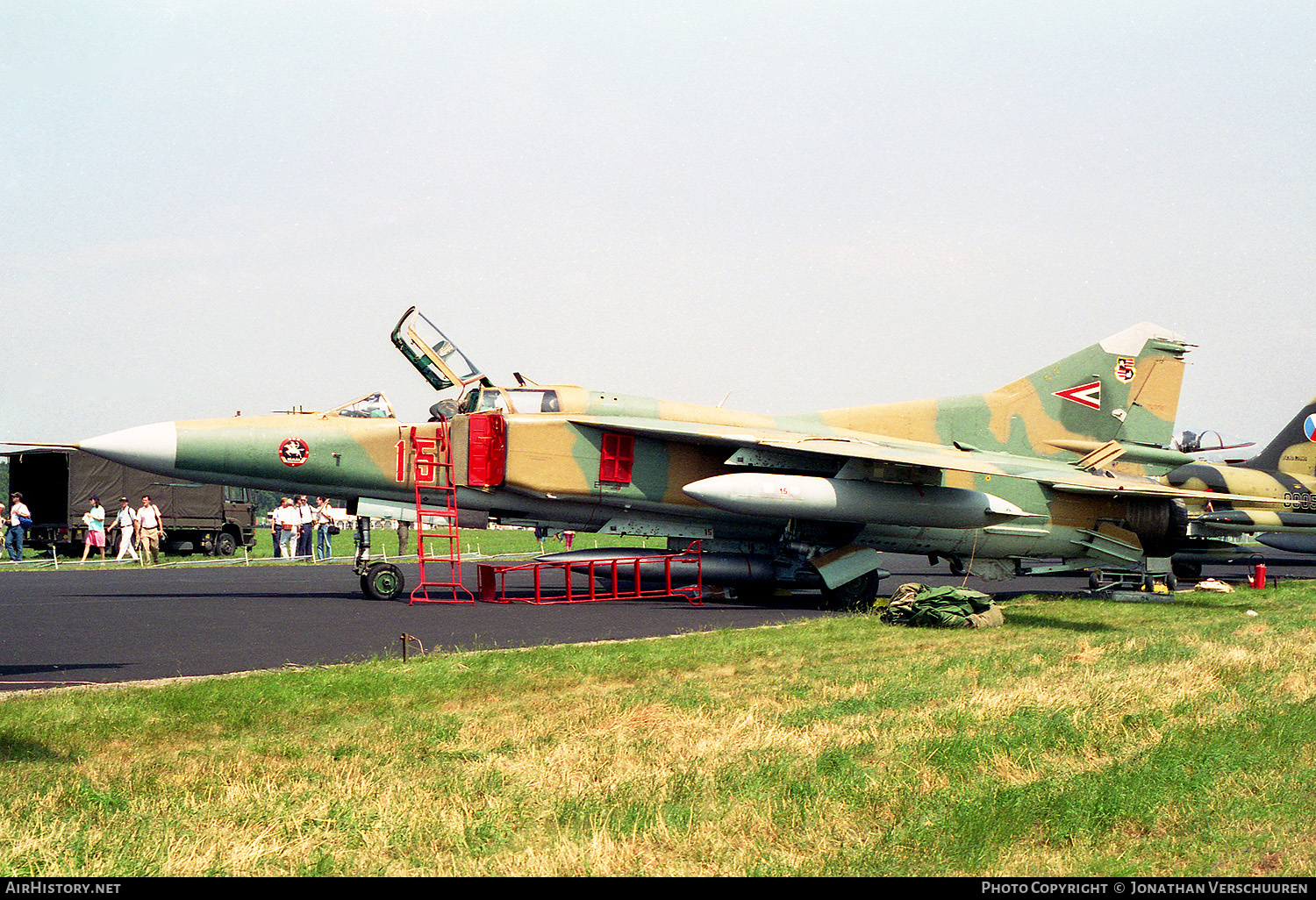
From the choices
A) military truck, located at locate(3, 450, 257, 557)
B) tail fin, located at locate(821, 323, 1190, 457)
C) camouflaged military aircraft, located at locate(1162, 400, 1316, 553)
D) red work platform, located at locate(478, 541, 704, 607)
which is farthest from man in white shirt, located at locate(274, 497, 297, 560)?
camouflaged military aircraft, located at locate(1162, 400, 1316, 553)

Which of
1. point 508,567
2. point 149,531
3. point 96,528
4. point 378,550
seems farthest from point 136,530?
point 508,567

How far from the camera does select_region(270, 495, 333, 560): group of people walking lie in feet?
90.9

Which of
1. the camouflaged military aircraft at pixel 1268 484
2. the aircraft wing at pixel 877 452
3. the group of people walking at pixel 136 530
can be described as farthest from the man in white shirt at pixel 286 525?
the camouflaged military aircraft at pixel 1268 484

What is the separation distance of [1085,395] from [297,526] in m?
20.3

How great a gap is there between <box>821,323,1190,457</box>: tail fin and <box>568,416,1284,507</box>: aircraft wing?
1.01m

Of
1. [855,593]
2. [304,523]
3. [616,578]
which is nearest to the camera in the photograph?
[855,593]

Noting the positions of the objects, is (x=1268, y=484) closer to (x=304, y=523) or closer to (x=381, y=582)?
(x=381, y=582)

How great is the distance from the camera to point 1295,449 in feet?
79.2

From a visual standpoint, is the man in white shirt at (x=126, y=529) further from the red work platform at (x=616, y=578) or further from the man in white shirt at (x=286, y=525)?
the red work platform at (x=616, y=578)

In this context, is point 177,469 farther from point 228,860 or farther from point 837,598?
point 228,860

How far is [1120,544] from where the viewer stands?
17.0 m

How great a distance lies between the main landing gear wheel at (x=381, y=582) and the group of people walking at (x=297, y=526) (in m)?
12.5
